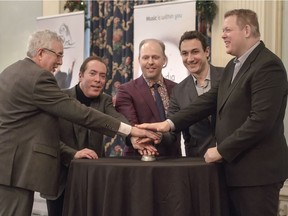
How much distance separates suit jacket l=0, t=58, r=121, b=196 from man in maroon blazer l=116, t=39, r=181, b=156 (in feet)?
2.03

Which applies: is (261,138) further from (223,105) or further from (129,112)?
(129,112)

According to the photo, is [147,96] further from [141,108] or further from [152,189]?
[152,189]

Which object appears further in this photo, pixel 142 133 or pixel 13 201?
pixel 142 133

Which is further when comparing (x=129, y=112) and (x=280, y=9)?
(x=280, y=9)

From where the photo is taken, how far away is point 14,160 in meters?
2.77

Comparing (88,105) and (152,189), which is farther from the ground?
(88,105)

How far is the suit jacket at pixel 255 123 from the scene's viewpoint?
2533 mm

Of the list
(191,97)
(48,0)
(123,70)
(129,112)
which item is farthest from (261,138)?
(48,0)

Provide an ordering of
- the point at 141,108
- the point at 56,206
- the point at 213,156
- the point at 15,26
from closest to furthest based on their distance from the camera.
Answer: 1. the point at 213,156
2. the point at 56,206
3. the point at 141,108
4. the point at 15,26

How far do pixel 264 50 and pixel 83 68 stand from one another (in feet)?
3.91

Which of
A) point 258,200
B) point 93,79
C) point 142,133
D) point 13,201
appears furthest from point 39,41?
point 258,200

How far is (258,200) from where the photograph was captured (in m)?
2.60

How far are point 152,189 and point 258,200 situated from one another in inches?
21.8

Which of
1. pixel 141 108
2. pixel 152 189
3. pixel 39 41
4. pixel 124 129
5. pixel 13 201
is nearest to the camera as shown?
pixel 152 189
